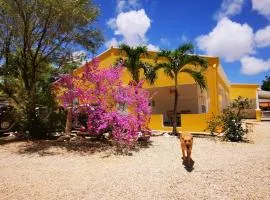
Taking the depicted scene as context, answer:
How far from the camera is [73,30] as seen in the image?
14.0 metres

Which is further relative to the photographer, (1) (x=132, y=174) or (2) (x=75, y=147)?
(2) (x=75, y=147)

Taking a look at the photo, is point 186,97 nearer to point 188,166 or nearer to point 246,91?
point 188,166

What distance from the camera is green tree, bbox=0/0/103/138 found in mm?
12734

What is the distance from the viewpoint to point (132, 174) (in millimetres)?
8547

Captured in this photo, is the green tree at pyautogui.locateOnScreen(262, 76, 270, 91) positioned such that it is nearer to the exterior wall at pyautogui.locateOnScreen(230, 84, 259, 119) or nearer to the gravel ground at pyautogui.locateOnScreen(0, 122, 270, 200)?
the exterior wall at pyautogui.locateOnScreen(230, 84, 259, 119)

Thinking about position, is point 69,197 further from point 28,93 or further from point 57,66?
point 57,66

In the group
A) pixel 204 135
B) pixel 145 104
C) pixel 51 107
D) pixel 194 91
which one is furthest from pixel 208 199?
pixel 194 91

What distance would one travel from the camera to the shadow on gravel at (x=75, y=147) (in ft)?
37.2

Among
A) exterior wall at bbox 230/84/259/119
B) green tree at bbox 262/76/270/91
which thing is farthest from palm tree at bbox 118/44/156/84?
green tree at bbox 262/76/270/91

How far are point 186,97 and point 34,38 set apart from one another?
12.2 meters

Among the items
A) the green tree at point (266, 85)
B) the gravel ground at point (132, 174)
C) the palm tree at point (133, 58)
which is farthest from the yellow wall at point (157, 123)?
the green tree at point (266, 85)

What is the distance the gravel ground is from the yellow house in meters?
5.48

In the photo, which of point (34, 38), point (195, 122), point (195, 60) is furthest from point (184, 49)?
point (34, 38)

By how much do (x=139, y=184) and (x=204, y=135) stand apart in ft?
31.0
